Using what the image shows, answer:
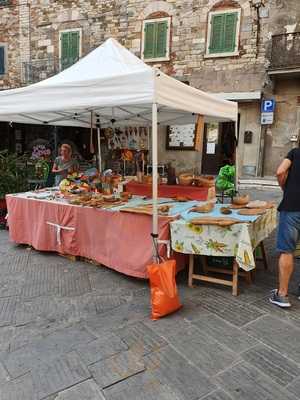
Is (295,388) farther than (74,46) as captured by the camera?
No

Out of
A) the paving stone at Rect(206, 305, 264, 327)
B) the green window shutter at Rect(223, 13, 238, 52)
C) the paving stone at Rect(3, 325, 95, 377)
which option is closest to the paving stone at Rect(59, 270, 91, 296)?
the paving stone at Rect(3, 325, 95, 377)

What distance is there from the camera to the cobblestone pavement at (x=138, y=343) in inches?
77.0

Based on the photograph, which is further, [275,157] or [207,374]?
[275,157]

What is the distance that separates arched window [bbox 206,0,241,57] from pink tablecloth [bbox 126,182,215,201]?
827 centimetres

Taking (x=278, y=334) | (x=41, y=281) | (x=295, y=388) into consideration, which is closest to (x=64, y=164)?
(x=41, y=281)

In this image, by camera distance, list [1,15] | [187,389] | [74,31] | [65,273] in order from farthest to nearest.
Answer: [1,15] < [74,31] < [65,273] < [187,389]

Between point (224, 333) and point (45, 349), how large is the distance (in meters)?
1.29

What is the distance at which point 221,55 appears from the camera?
11.4 metres

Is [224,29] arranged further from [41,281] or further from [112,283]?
[41,281]

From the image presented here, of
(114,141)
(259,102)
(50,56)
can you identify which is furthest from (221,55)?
(50,56)

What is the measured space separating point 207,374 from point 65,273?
6.83ft

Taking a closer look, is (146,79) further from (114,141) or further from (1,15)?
(1,15)

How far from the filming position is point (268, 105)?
35.7ft

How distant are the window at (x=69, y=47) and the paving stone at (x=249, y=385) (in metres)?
13.6
